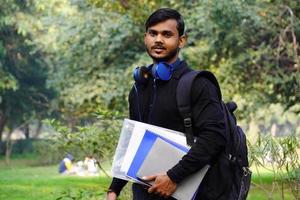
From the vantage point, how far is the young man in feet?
10.3

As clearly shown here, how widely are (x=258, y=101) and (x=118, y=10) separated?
4.05m

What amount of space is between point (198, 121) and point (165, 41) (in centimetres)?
38

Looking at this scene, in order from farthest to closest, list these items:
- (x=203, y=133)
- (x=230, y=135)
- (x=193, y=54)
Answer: (x=193, y=54) < (x=230, y=135) < (x=203, y=133)

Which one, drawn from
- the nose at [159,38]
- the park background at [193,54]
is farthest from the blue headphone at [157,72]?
the park background at [193,54]

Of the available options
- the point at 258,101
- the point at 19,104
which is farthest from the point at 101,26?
the point at 19,104

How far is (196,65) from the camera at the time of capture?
17.7 metres

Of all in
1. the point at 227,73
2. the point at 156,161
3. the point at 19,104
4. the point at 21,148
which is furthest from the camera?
the point at 21,148

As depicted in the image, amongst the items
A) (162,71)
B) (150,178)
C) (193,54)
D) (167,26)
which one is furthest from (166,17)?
A: (193,54)

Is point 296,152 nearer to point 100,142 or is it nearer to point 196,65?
point 100,142

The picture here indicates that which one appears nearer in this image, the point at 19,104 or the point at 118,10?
the point at 118,10

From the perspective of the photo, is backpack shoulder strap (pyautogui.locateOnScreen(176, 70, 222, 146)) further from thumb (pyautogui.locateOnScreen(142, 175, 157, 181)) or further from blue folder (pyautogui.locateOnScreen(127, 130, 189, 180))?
thumb (pyautogui.locateOnScreen(142, 175, 157, 181))

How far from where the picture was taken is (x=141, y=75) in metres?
3.32

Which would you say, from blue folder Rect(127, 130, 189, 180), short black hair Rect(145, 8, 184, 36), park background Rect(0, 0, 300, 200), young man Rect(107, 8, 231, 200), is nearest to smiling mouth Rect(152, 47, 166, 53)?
young man Rect(107, 8, 231, 200)

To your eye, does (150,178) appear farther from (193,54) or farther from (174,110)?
(193,54)
